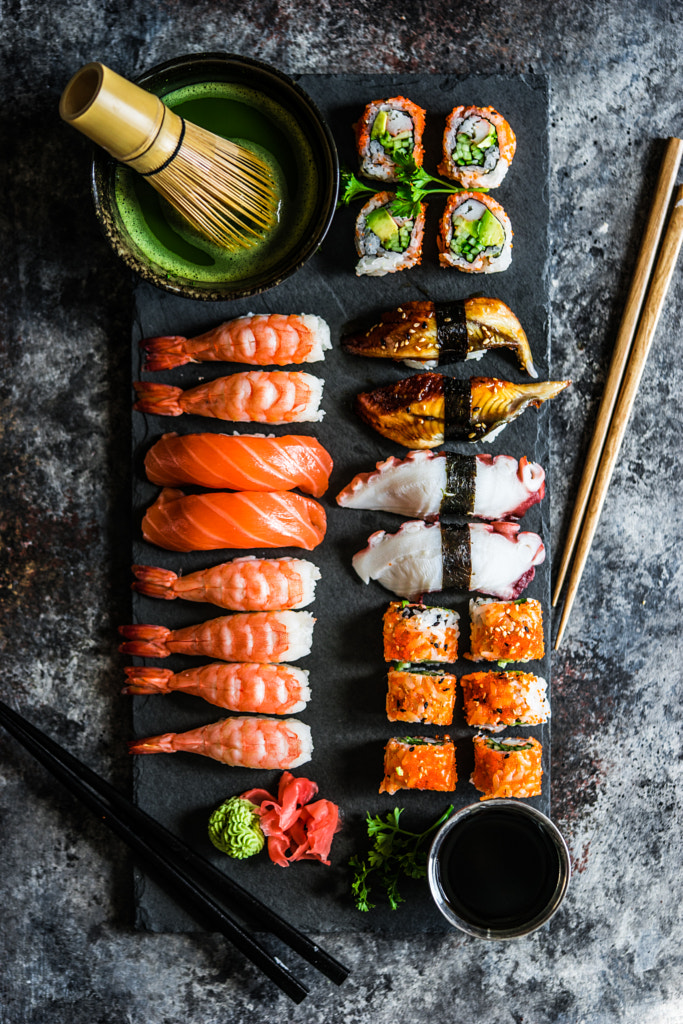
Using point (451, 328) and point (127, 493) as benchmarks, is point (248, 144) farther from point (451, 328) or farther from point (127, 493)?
point (127, 493)

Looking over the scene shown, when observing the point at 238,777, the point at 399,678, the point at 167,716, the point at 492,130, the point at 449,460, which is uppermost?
the point at 492,130

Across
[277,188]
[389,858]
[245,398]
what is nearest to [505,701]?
[389,858]

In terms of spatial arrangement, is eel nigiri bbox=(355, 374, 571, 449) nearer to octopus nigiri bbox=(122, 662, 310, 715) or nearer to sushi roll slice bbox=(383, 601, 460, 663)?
sushi roll slice bbox=(383, 601, 460, 663)

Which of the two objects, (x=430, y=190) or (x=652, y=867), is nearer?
(x=430, y=190)

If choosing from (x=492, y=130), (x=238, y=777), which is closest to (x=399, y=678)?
(x=238, y=777)

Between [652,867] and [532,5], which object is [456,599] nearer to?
[652,867]

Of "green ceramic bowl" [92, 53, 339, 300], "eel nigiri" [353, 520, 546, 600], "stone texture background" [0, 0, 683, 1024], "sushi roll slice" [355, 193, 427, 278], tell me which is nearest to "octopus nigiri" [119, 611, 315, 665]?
"stone texture background" [0, 0, 683, 1024]
